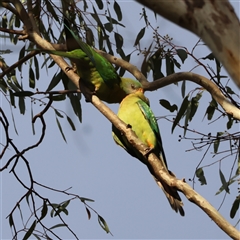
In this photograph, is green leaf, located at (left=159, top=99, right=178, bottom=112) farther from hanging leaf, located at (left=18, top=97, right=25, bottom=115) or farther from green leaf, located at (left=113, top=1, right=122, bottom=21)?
hanging leaf, located at (left=18, top=97, right=25, bottom=115)

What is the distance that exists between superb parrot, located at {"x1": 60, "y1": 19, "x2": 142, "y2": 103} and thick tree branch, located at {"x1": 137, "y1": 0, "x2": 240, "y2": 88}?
1603 mm

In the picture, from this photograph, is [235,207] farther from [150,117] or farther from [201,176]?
[150,117]

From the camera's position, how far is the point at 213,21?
4.59ft

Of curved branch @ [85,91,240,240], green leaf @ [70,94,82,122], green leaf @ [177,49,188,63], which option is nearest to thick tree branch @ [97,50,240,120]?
curved branch @ [85,91,240,240]

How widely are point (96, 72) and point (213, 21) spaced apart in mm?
1854

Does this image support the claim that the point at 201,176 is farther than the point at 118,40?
No

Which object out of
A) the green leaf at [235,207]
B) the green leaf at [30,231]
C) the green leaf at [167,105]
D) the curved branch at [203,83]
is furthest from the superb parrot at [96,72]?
the green leaf at [235,207]

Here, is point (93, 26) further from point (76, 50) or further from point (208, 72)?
point (208, 72)

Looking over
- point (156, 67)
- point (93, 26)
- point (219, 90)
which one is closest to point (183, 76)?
point (219, 90)

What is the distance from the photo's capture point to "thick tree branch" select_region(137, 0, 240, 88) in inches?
54.7

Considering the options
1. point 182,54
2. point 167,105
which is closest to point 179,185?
point 167,105

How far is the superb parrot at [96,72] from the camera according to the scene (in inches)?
123

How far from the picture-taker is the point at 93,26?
3.81 metres

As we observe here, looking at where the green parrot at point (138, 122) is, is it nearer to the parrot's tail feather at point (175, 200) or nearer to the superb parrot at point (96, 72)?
the superb parrot at point (96, 72)
